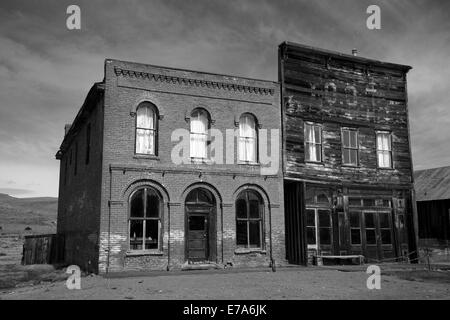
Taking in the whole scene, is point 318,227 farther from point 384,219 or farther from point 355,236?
point 384,219

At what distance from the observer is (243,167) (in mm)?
19016

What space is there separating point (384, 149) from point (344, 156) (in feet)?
8.03

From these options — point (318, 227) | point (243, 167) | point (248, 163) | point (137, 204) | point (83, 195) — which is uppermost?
point (248, 163)

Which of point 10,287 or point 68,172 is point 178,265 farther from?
point 68,172

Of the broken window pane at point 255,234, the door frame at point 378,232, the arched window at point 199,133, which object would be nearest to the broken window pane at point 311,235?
the broken window pane at point 255,234

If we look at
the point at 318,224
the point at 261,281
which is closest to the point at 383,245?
the point at 318,224

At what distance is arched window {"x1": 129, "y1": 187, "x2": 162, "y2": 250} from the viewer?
16906 millimetres

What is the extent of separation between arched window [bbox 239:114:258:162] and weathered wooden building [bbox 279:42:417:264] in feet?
4.56

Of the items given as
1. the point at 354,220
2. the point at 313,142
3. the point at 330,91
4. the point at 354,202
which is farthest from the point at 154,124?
the point at 354,220

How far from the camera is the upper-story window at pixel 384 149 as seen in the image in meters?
22.3

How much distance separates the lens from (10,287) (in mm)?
14617

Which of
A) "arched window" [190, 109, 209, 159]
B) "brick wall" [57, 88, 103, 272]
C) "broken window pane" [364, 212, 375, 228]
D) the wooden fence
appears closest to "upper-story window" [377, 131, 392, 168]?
"broken window pane" [364, 212, 375, 228]

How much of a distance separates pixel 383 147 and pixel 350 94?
10.2 ft

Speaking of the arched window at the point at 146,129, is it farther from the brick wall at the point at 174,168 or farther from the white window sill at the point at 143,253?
the white window sill at the point at 143,253
